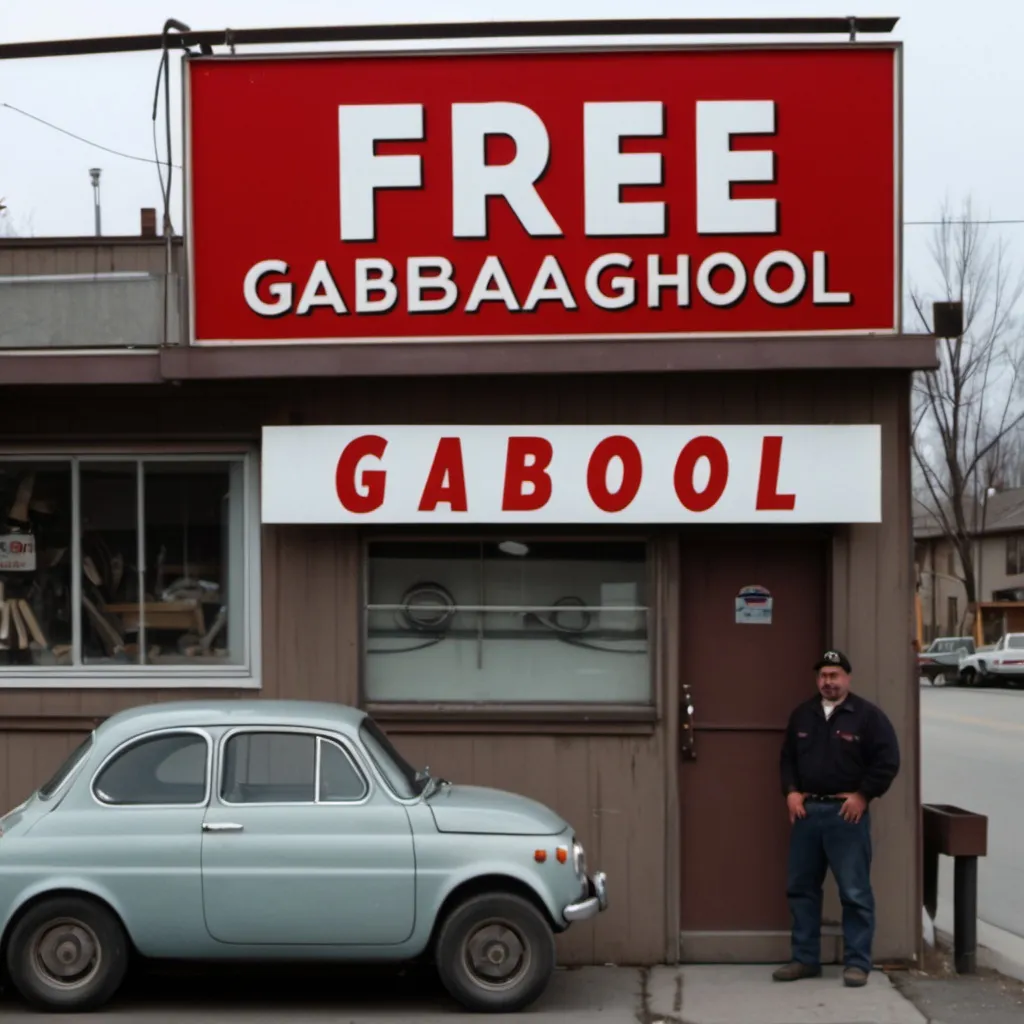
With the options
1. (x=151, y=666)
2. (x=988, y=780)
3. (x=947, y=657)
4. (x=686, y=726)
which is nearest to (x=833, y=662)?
(x=686, y=726)

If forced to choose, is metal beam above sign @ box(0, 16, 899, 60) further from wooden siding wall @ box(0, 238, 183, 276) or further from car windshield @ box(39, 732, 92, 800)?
car windshield @ box(39, 732, 92, 800)

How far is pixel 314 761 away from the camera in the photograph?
7.56 meters

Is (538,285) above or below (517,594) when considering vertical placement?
above

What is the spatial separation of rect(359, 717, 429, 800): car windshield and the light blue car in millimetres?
19

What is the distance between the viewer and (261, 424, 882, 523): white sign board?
339 inches

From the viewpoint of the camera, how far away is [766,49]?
8836 mm

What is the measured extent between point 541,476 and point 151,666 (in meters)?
2.62

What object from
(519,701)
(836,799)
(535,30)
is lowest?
(836,799)

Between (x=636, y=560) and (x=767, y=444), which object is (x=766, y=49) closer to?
(x=767, y=444)

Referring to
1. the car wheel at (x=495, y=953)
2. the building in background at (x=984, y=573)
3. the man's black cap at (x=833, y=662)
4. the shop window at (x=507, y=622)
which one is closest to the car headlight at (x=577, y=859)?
the car wheel at (x=495, y=953)

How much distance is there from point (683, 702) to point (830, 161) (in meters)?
3.23

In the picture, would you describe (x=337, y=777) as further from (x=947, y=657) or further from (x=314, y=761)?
(x=947, y=657)

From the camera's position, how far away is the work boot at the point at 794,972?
8297 millimetres

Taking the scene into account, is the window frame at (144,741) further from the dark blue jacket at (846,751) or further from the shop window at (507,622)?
the dark blue jacket at (846,751)
